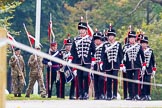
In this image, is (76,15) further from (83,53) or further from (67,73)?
(83,53)

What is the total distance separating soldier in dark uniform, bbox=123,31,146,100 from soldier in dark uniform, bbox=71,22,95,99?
4.65ft

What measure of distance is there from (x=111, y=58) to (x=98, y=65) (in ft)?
1.54

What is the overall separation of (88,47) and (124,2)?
32954 mm

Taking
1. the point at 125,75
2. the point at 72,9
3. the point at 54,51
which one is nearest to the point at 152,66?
the point at 125,75

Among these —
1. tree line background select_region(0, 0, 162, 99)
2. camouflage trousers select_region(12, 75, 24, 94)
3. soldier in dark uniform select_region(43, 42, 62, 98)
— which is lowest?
camouflage trousers select_region(12, 75, 24, 94)

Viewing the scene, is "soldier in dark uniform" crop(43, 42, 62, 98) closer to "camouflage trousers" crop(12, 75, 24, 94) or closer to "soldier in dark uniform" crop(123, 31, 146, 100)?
"camouflage trousers" crop(12, 75, 24, 94)

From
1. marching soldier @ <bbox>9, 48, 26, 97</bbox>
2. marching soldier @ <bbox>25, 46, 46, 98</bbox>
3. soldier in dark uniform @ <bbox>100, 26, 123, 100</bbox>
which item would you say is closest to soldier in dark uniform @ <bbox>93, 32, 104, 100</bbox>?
soldier in dark uniform @ <bbox>100, 26, 123, 100</bbox>

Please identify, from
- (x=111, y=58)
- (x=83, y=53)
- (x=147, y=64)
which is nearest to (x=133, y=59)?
(x=147, y=64)

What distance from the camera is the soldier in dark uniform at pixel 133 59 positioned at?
76.5ft

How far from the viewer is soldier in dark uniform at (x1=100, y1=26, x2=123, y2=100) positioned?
22.7 m

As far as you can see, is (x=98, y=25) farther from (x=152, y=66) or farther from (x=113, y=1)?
(x=152, y=66)

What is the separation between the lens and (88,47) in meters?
22.1

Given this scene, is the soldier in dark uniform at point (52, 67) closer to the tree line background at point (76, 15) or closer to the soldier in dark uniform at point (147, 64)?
the soldier in dark uniform at point (147, 64)

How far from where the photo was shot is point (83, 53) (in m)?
22.2
